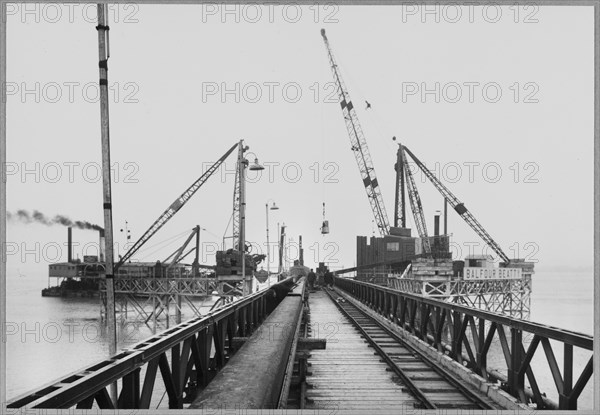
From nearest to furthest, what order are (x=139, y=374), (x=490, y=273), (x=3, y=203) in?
(x=139, y=374)
(x=3, y=203)
(x=490, y=273)

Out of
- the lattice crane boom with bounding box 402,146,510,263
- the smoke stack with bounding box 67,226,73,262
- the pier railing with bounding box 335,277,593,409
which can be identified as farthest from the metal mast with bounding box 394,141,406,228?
the smoke stack with bounding box 67,226,73,262

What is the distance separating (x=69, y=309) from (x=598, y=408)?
101m

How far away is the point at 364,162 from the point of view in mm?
74812

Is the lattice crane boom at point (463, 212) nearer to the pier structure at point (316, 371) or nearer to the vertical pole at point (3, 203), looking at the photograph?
the pier structure at point (316, 371)

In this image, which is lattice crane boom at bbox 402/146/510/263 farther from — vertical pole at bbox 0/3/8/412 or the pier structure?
vertical pole at bbox 0/3/8/412

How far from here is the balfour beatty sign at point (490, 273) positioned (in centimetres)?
5684

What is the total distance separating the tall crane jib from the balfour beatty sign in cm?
1610

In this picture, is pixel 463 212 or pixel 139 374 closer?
pixel 139 374

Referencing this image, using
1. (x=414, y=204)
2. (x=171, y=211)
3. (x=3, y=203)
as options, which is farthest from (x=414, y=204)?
(x=3, y=203)

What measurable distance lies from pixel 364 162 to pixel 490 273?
76.2ft

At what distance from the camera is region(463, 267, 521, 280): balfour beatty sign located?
2238 inches

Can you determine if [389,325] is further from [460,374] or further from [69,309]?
[69,309]

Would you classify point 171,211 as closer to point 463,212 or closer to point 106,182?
point 463,212

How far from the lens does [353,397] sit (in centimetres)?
958
